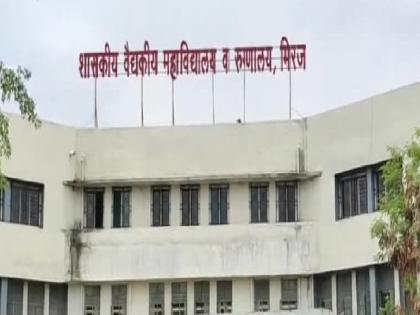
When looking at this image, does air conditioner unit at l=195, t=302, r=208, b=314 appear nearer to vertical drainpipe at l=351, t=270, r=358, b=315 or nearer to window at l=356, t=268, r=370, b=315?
vertical drainpipe at l=351, t=270, r=358, b=315

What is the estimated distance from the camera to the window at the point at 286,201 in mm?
36281

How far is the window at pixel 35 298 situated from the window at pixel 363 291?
9337 mm

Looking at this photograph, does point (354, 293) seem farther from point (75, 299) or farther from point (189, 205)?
point (75, 299)

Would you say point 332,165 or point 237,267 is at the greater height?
point 332,165

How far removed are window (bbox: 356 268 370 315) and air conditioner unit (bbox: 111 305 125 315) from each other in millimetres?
7257

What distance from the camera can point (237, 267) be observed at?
3569 centimetres

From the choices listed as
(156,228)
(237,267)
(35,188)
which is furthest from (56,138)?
(237,267)

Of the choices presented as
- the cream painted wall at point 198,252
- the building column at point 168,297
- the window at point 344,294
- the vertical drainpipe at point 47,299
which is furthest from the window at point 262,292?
the vertical drainpipe at point 47,299

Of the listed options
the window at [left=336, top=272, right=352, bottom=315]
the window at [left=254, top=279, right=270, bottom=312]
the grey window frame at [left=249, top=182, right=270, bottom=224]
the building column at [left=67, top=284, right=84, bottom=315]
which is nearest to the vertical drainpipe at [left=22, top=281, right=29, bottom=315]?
the building column at [left=67, top=284, right=84, bottom=315]

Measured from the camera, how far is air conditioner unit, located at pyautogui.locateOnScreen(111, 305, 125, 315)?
3666 centimetres

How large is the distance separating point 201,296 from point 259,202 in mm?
3293

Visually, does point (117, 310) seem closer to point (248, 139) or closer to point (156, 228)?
point (156, 228)

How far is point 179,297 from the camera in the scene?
36.5 meters

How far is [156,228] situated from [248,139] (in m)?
3.80
